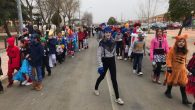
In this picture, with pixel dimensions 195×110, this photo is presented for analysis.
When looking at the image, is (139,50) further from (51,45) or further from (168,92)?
(51,45)

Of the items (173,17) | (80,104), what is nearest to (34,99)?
(80,104)

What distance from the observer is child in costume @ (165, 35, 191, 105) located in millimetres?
6852

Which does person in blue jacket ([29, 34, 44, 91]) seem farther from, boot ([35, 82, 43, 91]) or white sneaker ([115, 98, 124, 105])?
white sneaker ([115, 98, 124, 105])

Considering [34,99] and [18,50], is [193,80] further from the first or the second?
[18,50]

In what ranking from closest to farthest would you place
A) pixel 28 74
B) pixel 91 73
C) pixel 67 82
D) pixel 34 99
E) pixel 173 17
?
pixel 34 99, pixel 28 74, pixel 67 82, pixel 91 73, pixel 173 17

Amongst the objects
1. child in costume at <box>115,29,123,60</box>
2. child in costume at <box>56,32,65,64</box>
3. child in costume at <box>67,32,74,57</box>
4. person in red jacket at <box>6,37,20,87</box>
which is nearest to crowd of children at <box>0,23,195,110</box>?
person in red jacket at <box>6,37,20,87</box>

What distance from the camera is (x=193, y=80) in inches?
244

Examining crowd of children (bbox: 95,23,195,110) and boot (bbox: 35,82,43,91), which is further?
boot (bbox: 35,82,43,91)

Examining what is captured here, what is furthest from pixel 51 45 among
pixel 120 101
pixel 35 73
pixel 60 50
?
pixel 120 101

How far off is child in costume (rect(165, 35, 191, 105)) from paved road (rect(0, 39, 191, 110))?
0.49m

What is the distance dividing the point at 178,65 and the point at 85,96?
2.61 meters

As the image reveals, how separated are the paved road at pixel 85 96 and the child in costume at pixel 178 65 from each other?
0.49 m

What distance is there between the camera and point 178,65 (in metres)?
7.00

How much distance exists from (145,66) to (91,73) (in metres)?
Answer: 3.00
